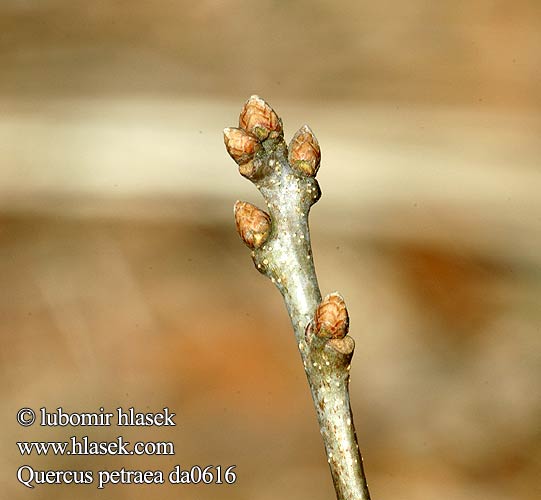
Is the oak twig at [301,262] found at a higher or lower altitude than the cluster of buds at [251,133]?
lower

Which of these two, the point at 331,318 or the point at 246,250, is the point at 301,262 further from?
the point at 246,250

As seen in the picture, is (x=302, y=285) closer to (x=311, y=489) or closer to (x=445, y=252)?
(x=311, y=489)

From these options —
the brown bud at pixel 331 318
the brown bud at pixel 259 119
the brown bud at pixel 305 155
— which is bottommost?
the brown bud at pixel 331 318

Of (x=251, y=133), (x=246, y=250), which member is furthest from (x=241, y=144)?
(x=246, y=250)

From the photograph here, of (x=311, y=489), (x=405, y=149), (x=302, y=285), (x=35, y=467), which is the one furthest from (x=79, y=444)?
(x=302, y=285)

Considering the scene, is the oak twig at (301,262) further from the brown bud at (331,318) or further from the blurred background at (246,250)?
the blurred background at (246,250)

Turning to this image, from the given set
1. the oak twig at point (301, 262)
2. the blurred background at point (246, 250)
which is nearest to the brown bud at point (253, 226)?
the oak twig at point (301, 262)

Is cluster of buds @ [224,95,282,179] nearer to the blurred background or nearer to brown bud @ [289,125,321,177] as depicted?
brown bud @ [289,125,321,177]
